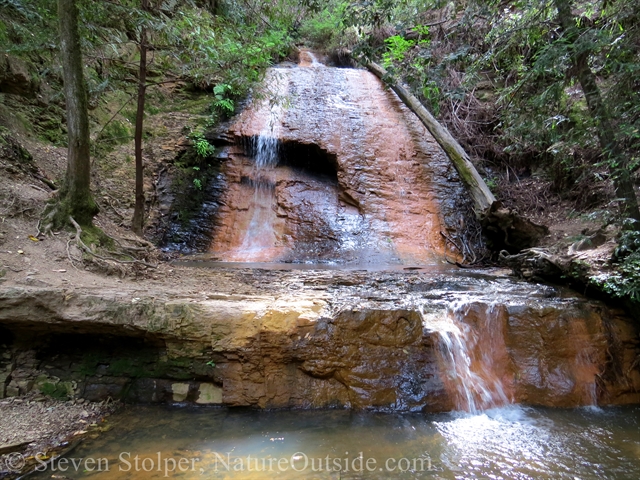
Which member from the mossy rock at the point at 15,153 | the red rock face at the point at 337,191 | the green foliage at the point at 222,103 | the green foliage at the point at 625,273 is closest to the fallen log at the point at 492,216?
the red rock face at the point at 337,191

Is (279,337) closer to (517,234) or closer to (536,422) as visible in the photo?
(536,422)

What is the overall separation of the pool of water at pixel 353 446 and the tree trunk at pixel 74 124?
297 cm

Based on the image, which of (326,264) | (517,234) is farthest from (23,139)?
(517,234)

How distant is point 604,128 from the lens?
3.90 meters

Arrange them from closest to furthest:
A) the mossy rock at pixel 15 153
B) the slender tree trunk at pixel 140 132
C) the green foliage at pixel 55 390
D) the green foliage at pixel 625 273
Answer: the green foliage at pixel 55 390 < the green foliage at pixel 625 273 < the mossy rock at pixel 15 153 < the slender tree trunk at pixel 140 132

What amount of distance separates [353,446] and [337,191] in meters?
6.92

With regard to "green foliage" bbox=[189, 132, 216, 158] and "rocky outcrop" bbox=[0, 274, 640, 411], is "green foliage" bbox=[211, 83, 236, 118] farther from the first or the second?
"rocky outcrop" bbox=[0, 274, 640, 411]

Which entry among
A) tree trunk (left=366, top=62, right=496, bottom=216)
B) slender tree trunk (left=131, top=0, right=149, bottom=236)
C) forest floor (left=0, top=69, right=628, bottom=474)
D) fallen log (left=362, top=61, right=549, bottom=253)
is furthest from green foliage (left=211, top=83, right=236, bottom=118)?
fallen log (left=362, top=61, right=549, bottom=253)

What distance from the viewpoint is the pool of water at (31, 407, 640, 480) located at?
8.02ft

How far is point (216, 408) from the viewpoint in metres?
3.17

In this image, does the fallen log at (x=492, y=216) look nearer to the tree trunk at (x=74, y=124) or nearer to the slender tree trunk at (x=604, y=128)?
the slender tree trunk at (x=604, y=128)

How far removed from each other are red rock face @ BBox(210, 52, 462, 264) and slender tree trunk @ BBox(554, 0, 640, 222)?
3.70 meters

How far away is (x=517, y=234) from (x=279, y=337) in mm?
5725

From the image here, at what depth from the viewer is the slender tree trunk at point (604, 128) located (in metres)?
3.77
